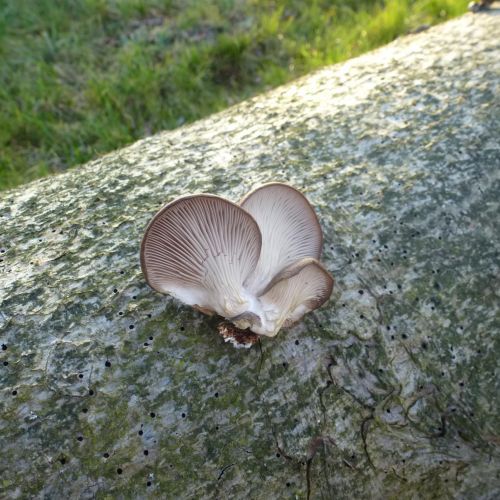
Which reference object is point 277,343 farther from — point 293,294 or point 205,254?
point 205,254

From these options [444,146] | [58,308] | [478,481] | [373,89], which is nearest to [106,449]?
[58,308]

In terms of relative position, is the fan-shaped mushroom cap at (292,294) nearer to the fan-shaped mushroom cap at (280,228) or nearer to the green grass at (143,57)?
the fan-shaped mushroom cap at (280,228)

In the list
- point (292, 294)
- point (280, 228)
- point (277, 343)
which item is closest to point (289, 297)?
point (292, 294)

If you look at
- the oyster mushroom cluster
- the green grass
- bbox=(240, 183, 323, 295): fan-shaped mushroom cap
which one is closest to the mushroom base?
the oyster mushroom cluster

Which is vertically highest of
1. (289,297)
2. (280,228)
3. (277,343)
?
(280,228)

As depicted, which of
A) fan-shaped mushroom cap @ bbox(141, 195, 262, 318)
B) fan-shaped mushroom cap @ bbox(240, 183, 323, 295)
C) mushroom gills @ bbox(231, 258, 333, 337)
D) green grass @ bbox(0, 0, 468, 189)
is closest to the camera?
fan-shaped mushroom cap @ bbox(141, 195, 262, 318)

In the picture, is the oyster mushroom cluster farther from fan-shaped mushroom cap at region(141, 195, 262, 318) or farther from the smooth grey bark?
the smooth grey bark

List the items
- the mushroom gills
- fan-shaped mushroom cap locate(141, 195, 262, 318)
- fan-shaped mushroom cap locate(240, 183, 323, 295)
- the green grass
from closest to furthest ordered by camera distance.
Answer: fan-shaped mushroom cap locate(141, 195, 262, 318), the mushroom gills, fan-shaped mushroom cap locate(240, 183, 323, 295), the green grass
